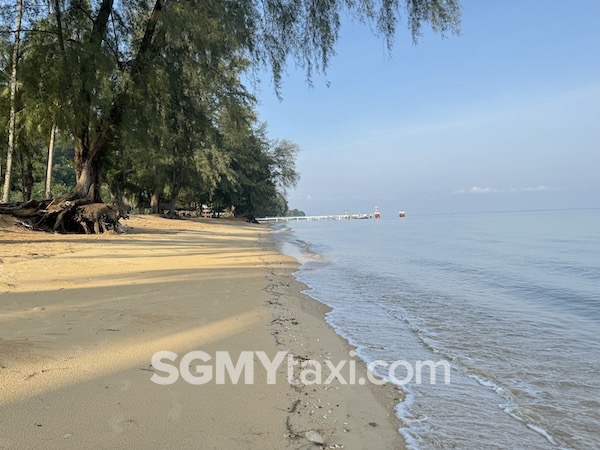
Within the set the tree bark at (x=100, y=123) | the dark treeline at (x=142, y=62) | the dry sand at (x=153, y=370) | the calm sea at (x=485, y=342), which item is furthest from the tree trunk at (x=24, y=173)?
the calm sea at (x=485, y=342)

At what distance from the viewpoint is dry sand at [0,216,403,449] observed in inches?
96.3

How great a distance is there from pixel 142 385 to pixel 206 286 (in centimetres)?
433

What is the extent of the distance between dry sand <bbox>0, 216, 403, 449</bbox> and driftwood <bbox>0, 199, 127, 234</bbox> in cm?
793

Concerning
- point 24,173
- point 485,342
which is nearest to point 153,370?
point 485,342

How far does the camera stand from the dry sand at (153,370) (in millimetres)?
2447

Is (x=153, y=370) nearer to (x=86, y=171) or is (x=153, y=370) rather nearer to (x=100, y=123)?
(x=100, y=123)

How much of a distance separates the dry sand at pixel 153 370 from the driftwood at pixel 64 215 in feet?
26.0

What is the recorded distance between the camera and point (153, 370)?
10.9 ft

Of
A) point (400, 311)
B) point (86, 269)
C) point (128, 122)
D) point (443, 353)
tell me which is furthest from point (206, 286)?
point (128, 122)

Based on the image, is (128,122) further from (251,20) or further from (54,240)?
(251,20)

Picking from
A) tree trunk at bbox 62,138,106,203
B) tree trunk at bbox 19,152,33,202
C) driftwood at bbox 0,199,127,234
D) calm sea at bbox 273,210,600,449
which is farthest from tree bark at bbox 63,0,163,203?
tree trunk at bbox 19,152,33,202

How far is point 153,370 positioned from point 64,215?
1341 cm

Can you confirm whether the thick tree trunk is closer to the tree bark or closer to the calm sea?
the tree bark

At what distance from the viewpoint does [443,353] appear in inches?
185
